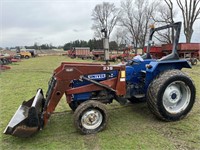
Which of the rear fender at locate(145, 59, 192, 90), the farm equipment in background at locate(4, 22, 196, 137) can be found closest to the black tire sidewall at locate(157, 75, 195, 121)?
the farm equipment in background at locate(4, 22, 196, 137)

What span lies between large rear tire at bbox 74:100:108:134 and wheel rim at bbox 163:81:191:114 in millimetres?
1380

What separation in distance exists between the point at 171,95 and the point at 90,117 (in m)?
1.79

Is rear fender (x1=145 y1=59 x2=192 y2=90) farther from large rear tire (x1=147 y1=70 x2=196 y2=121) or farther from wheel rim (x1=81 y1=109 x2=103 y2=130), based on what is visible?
wheel rim (x1=81 y1=109 x2=103 y2=130)

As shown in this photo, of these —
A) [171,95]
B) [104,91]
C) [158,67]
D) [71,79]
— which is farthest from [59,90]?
[171,95]

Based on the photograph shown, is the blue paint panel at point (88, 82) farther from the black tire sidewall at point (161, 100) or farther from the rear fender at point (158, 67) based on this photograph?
the black tire sidewall at point (161, 100)

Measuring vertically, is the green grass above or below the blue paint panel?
below

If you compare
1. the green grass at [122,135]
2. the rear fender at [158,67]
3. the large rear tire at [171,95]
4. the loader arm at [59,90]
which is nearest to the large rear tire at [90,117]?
the green grass at [122,135]

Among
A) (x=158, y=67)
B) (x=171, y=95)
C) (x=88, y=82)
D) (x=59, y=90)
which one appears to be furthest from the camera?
(x=158, y=67)

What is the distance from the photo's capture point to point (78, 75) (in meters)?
3.90

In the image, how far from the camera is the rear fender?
170 inches

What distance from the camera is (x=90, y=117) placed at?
12.4ft

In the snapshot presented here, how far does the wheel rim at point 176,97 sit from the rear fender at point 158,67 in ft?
1.30

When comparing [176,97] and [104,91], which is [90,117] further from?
[176,97]

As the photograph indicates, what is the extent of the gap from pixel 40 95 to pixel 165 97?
2601 mm
